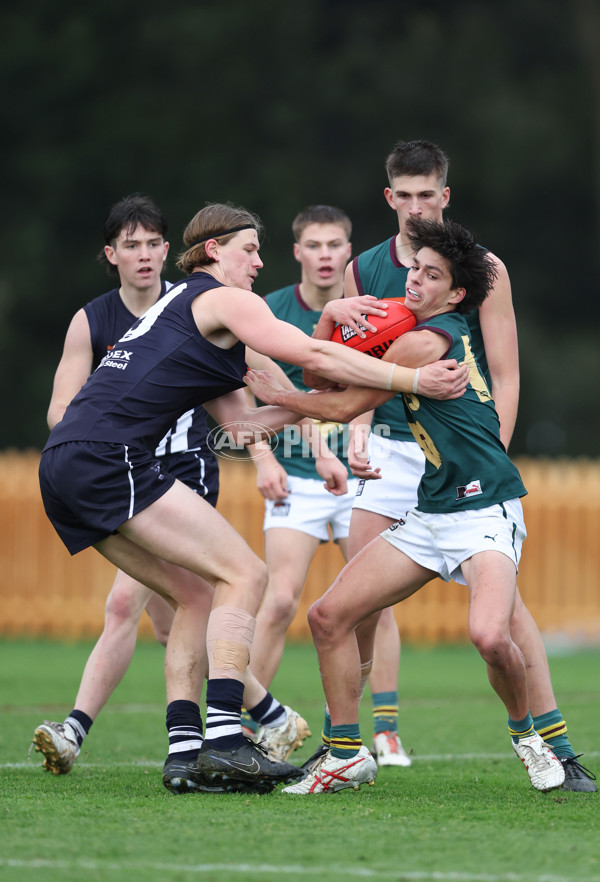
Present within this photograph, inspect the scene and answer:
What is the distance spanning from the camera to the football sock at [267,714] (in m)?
5.92

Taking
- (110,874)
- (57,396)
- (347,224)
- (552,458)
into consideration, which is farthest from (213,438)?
(552,458)

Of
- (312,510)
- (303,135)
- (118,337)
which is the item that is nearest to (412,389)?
(118,337)

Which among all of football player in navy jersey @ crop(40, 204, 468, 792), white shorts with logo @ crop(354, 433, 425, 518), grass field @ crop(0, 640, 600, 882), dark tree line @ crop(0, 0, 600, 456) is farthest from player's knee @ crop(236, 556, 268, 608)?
dark tree line @ crop(0, 0, 600, 456)

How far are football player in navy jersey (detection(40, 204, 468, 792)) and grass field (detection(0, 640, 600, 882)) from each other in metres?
0.30

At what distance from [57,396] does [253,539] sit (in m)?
9.29

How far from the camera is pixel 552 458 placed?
1070 inches

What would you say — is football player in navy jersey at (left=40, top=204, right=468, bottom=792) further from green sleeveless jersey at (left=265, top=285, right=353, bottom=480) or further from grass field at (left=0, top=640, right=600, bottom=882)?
green sleeveless jersey at (left=265, top=285, right=353, bottom=480)

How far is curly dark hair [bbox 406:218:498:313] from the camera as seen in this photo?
5.06m

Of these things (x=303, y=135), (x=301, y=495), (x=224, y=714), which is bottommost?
(x=224, y=714)

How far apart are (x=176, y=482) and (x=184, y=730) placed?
3.32 ft

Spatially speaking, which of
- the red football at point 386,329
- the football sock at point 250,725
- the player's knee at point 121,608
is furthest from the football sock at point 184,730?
the red football at point 386,329

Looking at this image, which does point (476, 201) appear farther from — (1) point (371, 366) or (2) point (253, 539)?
(1) point (371, 366)

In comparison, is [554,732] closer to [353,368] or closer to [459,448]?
[459,448]

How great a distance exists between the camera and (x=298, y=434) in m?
7.17
